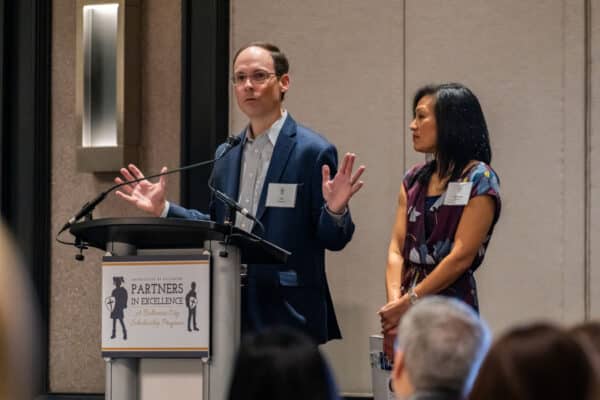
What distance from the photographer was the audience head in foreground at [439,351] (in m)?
1.59

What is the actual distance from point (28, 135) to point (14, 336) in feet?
14.0

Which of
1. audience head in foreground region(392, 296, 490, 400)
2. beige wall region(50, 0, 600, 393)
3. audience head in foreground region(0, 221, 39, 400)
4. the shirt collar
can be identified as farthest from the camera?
beige wall region(50, 0, 600, 393)

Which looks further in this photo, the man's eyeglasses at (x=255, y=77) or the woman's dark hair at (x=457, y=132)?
the man's eyeglasses at (x=255, y=77)

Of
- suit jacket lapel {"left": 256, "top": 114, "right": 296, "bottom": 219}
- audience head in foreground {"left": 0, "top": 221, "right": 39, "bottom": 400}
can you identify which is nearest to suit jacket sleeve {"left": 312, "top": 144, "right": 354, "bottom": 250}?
suit jacket lapel {"left": 256, "top": 114, "right": 296, "bottom": 219}

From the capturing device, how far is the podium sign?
2871 mm

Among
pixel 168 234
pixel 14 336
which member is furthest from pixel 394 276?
pixel 14 336

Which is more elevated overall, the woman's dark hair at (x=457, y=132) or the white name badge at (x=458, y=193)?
the woman's dark hair at (x=457, y=132)

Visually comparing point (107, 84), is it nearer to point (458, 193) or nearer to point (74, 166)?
point (74, 166)

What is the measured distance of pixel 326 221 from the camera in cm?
340

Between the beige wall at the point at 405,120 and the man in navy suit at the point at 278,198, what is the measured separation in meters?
1.09

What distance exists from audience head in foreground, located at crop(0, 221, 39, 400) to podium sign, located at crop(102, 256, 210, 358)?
1.63m

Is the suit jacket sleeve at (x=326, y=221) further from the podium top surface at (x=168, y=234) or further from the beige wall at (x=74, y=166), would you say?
the beige wall at (x=74, y=166)

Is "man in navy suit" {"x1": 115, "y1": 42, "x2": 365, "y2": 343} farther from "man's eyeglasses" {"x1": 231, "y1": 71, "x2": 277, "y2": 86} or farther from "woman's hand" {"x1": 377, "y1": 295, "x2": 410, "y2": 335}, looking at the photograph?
"woman's hand" {"x1": 377, "y1": 295, "x2": 410, "y2": 335}

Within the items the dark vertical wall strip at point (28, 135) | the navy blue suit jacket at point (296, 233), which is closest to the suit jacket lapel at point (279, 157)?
the navy blue suit jacket at point (296, 233)
